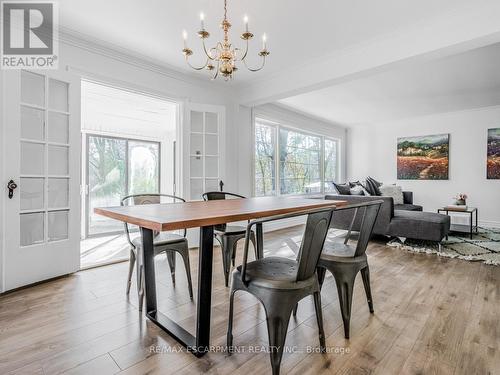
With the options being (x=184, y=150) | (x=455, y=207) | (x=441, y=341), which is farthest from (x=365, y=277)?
(x=455, y=207)

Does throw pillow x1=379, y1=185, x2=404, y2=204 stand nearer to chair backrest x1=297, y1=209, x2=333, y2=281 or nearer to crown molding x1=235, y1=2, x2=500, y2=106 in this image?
crown molding x1=235, y1=2, x2=500, y2=106

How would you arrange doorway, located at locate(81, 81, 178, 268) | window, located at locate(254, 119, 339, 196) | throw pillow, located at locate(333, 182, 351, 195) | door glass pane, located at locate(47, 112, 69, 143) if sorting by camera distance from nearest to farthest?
door glass pane, located at locate(47, 112, 69, 143)
doorway, located at locate(81, 81, 178, 268)
throw pillow, located at locate(333, 182, 351, 195)
window, located at locate(254, 119, 339, 196)

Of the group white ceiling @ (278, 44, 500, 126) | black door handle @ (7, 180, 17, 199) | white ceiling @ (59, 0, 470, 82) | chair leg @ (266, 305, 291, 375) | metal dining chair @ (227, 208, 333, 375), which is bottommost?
chair leg @ (266, 305, 291, 375)

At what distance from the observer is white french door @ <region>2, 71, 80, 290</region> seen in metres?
2.47

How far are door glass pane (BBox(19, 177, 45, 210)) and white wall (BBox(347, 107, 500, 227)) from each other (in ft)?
23.0

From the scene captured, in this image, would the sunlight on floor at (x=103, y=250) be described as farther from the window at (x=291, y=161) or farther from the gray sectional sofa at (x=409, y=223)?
the gray sectional sofa at (x=409, y=223)

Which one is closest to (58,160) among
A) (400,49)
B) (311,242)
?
(311,242)

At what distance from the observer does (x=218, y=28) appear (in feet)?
9.11

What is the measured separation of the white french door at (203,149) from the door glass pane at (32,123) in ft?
5.34

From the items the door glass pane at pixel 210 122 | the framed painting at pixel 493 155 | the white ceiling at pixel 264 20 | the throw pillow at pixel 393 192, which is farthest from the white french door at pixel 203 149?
the framed painting at pixel 493 155

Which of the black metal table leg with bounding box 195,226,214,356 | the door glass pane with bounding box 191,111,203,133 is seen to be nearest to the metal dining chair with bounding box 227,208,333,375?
the black metal table leg with bounding box 195,226,214,356

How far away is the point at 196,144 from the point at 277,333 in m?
3.11

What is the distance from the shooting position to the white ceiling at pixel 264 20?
238 centimetres

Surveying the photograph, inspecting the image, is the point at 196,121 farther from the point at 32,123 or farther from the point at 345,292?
the point at 345,292
